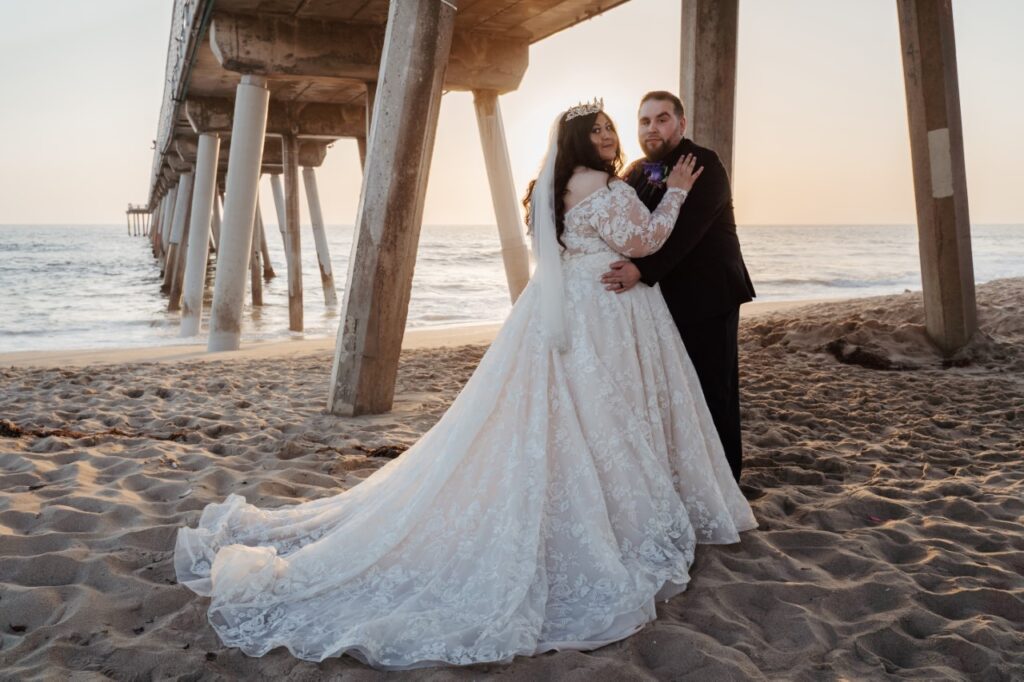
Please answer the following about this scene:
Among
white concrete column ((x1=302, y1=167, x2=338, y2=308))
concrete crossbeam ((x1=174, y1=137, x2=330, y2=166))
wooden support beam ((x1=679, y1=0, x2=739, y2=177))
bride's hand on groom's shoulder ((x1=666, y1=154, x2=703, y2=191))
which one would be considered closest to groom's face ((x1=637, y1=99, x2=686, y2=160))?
bride's hand on groom's shoulder ((x1=666, y1=154, x2=703, y2=191))

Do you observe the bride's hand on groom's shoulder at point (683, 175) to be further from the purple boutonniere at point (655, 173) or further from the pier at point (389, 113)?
the pier at point (389, 113)

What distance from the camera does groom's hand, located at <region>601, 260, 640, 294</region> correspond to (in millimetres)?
3447

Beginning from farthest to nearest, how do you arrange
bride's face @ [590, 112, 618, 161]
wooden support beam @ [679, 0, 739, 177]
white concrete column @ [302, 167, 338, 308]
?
1. white concrete column @ [302, 167, 338, 308]
2. wooden support beam @ [679, 0, 739, 177]
3. bride's face @ [590, 112, 618, 161]

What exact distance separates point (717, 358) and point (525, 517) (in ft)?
4.79

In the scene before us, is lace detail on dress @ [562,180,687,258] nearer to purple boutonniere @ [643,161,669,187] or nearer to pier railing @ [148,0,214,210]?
purple boutonniere @ [643,161,669,187]

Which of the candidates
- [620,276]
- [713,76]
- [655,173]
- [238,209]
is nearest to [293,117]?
[238,209]

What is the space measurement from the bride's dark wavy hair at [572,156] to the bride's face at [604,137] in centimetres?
1

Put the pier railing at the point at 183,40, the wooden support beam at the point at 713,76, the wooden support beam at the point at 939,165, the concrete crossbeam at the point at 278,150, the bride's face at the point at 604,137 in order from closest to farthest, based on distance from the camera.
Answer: the bride's face at the point at 604,137
the wooden support beam at the point at 713,76
the wooden support beam at the point at 939,165
the pier railing at the point at 183,40
the concrete crossbeam at the point at 278,150

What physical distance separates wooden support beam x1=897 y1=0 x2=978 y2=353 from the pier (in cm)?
1

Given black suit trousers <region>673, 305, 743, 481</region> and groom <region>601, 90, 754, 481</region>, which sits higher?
groom <region>601, 90, 754, 481</region>

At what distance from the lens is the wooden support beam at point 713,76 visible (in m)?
5.74

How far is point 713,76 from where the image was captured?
5.76 m

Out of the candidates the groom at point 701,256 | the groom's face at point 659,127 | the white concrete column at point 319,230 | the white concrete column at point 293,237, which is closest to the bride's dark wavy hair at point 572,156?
the groom at point 701,256

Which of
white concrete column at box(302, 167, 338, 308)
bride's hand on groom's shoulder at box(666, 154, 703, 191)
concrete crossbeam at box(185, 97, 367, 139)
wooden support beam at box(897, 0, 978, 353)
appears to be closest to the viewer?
bride's hand on groom's shoulder at box(666, 154, 703, 191)
